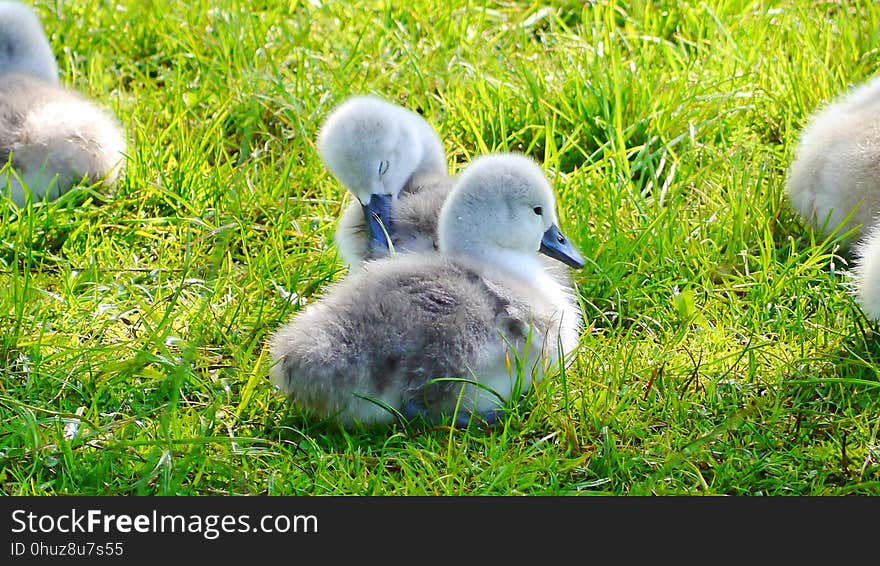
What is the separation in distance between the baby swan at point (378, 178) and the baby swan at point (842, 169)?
49.6 inches

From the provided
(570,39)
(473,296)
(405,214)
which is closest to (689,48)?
(570,39)

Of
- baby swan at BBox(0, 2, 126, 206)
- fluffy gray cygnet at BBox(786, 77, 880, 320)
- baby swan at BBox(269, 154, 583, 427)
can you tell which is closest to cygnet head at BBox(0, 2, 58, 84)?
baby swan at BBox(0, 2, 126, 206)

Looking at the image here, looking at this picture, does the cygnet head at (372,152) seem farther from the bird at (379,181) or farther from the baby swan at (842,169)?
the baby swan at (842,169)

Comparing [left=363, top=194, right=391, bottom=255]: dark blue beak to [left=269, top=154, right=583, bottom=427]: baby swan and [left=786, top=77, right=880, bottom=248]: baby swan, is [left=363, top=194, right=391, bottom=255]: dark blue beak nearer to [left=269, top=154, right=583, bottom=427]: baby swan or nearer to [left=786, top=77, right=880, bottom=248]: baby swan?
[left=269, top=154, right=583, bottom=427]: baby swan

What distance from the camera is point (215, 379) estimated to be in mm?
3850

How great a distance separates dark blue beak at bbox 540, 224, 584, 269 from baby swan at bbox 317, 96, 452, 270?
0.36 meters

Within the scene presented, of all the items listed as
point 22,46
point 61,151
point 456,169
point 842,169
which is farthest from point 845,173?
point 22,46

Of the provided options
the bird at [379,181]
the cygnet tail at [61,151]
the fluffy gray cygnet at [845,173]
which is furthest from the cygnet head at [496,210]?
the cygnet tail at [61,151]

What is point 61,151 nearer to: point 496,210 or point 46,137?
point 46,137

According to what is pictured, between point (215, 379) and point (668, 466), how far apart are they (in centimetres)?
139

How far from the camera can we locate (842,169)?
4.26 metres

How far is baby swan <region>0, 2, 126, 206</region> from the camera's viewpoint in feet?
15.4

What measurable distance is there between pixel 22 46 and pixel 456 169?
5.89 ft

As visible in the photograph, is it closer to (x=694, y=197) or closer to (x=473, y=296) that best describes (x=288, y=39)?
(x=694, y=197)
